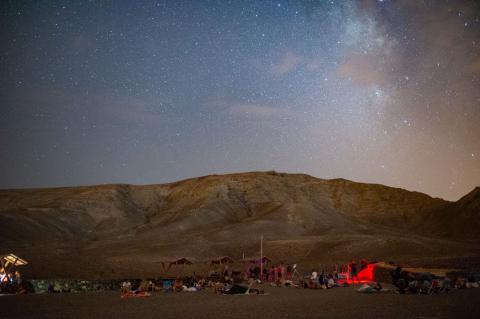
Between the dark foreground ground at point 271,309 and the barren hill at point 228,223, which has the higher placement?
the barren hill at point 228,223

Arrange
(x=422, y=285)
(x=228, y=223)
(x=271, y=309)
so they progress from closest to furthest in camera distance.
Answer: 1. (x=271, y=309)
2. (x=422, y=285)
3. (x=228, y=223)

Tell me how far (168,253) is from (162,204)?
54311 millimetres

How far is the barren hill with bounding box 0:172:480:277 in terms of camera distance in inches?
2675

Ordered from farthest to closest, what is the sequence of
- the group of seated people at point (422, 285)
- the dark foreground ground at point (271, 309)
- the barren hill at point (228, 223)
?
the barren hill at point (228, 223), the group of seated people at point (422, 285), the dark foreground ground at point (271, 309)

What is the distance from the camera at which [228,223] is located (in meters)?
107

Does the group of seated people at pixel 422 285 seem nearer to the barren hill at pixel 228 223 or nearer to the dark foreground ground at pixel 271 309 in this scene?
the dark foreground ground at pixel 271 309

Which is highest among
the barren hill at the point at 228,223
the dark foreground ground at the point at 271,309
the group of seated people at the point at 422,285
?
the barren hill at the point at 228,223

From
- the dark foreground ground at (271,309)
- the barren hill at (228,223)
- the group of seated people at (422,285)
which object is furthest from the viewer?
the barren hill at (228,223)

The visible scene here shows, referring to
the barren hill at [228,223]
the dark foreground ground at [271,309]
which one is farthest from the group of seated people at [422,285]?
the barren hill at [228,223]

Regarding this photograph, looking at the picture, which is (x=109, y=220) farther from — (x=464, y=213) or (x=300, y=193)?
(x=464, y=213)

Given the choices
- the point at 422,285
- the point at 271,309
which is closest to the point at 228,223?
the point at 422,285

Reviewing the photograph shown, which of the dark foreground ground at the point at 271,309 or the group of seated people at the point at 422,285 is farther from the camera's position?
the group of seated people at the point at 422,285

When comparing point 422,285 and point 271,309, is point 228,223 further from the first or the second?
point 271,309

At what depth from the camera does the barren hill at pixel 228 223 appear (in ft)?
223
